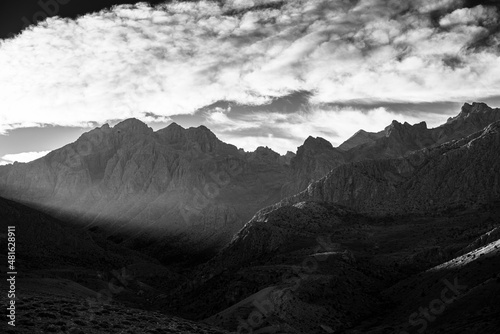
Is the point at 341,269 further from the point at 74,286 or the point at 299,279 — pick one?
the point at 74,286

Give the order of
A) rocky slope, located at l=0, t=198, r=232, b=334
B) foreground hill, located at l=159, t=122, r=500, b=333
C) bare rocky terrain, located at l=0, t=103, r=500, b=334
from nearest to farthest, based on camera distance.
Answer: rocky slope, located at l=0, t=198, r=232, b=334
bare rocky terrain, located at l=0, t=103, r=500, b=334
foreground hill, located at l=159, t=122, r=500, b=333

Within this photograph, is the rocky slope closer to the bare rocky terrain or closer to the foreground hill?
the bare rocky terrain

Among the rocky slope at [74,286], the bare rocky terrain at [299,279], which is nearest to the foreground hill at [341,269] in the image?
the bare rocky terrain at [299,279]

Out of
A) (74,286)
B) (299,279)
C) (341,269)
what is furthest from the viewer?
(74,286)

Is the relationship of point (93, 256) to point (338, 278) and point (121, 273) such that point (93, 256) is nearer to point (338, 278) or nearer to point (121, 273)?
point (121, 273)

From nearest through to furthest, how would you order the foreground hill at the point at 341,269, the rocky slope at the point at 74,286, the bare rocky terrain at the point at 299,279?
the rocky slope at the point at 74,286
the bare rocky terrain at the point at 299,279
the foreground hill at the point at 341,269

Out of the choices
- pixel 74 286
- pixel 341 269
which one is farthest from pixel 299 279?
pixel 74 286

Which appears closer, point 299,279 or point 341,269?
point 299,279

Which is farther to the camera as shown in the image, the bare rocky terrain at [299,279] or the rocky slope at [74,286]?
the bare rocky terrain at [299,279]

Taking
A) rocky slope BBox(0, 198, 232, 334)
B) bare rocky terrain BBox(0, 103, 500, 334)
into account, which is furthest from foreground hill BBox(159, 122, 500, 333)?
rocky slope BBox(0, 198, 232, 334)

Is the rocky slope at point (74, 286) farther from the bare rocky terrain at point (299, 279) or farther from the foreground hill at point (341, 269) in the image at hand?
the foreground hill at point (341, 269)

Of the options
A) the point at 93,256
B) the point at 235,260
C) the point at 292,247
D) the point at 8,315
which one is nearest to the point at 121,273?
the point at 93,256
